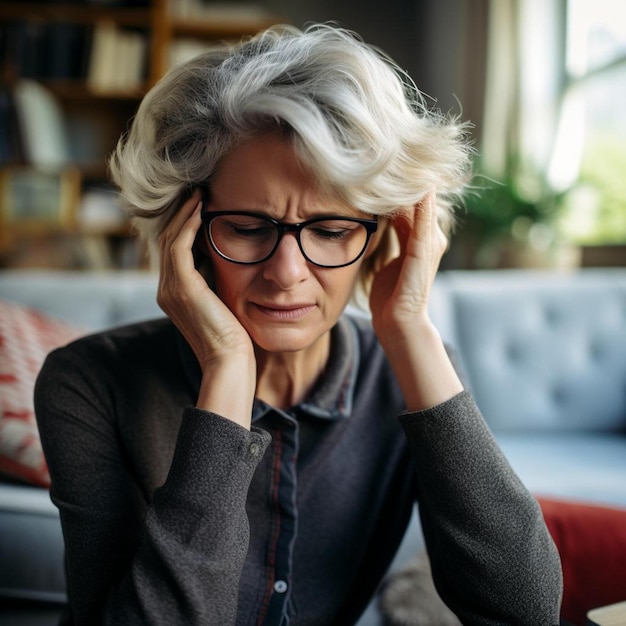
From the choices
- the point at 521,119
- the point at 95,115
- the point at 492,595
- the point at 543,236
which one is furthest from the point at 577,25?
the point at 492,595

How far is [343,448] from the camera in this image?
1055 mm

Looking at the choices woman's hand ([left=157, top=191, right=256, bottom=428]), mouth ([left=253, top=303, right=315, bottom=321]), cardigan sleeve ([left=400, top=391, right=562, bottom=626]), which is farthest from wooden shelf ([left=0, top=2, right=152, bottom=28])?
cardigan sleeve ([left=400, top=391, right=562, bottom=626])

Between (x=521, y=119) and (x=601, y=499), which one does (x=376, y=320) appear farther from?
(x=521, y=119)

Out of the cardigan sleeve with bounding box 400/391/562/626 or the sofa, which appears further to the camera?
the sofa

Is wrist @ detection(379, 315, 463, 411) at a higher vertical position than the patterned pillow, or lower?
higher

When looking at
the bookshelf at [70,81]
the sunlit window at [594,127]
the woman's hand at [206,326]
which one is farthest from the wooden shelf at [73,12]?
the woman's hand at [206,326]

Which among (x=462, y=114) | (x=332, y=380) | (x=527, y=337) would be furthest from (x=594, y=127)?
(x=332, y=380)

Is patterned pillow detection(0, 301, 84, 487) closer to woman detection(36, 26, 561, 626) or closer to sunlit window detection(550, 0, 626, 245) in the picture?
woman detection(36, 26, 561, 626)

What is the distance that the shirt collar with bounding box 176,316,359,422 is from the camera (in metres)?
1.00

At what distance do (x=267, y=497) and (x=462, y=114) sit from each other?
306cm

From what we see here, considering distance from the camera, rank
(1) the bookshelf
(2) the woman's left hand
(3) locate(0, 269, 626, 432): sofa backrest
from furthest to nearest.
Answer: (1) the bookshelf → (3) locate(0, 269, 626, 432): sofa backrest → (2) the woman's left hand

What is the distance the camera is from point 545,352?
7.15ft

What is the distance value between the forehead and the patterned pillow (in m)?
0.86

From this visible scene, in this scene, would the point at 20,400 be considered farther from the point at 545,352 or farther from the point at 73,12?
the point at 73,12
